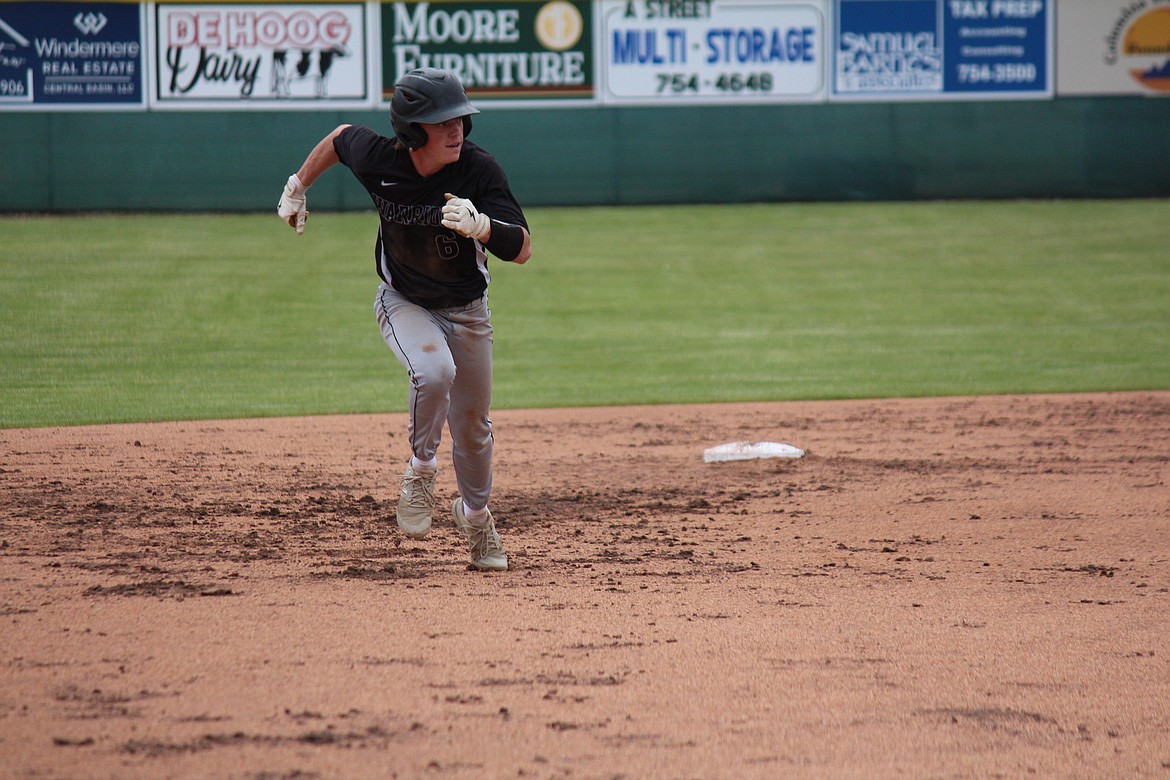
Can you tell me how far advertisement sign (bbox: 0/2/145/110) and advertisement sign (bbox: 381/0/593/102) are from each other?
4.06m

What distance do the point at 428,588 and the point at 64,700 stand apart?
5.33ft

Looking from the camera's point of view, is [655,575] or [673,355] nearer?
[655,575]

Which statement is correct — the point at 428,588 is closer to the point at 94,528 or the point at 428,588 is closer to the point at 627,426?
the point at 94,528

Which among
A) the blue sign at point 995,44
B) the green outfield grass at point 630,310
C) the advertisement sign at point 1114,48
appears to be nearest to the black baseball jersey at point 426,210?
the green outfield grass at point 630,310

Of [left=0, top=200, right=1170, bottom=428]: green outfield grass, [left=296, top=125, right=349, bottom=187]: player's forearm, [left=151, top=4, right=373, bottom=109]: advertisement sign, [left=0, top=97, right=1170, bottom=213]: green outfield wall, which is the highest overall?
[left=151, top=4, right=373, bottom=109]: advertisement sign

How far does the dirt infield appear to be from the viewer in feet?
11.6

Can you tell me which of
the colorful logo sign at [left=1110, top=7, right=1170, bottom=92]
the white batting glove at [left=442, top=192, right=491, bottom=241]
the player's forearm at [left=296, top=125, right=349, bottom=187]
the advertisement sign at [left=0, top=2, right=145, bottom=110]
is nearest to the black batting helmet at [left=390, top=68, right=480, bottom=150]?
the white batting glove at [left=442, top=192, right=491, bottom=241]

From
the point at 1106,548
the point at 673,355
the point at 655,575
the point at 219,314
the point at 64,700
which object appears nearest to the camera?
the point at 64,700

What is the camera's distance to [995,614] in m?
4.84

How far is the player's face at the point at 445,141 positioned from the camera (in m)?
4.84

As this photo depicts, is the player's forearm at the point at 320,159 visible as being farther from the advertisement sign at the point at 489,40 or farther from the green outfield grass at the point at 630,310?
the advertisement sign at the point at 489,40

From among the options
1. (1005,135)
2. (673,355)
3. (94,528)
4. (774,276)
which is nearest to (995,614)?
(94,528)

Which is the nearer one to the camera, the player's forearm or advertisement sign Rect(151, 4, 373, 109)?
the player's forearm

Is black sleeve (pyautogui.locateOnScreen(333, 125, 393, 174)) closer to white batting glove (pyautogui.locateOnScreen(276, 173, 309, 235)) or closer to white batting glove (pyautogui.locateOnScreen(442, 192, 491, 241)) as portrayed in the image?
white batting glove (pyautogui.locateOnScreen(276, 173, 309, 235))
